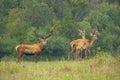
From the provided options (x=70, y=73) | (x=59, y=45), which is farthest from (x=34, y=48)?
(x=59, y=45)

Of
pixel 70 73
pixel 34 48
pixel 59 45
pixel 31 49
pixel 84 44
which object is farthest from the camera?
pixel 59 45

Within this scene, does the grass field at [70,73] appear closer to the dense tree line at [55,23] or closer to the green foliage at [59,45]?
the dense tree line at [55,23]

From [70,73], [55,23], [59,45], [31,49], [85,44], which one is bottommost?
[59,45]

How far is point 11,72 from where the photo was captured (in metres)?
16.9

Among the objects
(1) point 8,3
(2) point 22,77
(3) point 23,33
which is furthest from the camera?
(1) point 8,3

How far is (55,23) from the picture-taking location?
51281 millimetres

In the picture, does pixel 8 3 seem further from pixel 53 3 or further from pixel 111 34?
pixel 111 34

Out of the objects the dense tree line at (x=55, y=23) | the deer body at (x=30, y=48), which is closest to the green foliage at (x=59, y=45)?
the dense tree line at (x=55, y=23)

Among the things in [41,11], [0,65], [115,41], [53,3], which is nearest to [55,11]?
[53,3]

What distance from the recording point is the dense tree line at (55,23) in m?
48.8

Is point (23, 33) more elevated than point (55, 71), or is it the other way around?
point (55, 71)

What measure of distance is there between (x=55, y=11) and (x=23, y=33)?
802 cm

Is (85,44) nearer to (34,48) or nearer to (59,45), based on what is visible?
(34,48)

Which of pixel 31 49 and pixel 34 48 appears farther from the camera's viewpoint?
pixel 31 49
